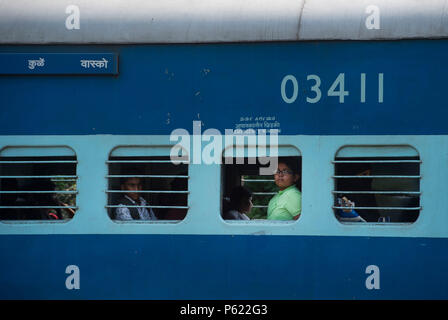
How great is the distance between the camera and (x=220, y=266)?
4.91 metres

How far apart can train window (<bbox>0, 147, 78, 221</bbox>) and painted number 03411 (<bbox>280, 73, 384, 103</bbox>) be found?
1.66 metres

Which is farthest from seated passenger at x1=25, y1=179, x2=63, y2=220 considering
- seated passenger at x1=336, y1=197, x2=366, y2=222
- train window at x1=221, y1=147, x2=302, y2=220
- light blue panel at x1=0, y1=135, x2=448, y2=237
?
seated passenger at x1=336, y1=197, x2=366, y2=222

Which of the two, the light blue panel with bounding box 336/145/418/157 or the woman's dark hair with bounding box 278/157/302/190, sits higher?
the light blue panel with bounding box 336/145/418/157

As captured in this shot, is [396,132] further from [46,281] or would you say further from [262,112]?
[46,281]

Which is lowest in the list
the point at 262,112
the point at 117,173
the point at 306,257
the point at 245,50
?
the point at 306,257

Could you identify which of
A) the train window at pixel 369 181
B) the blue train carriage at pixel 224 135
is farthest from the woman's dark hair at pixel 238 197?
the train window at pixel 369 181

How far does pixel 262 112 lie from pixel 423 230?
139cm

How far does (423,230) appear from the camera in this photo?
4.68 meters

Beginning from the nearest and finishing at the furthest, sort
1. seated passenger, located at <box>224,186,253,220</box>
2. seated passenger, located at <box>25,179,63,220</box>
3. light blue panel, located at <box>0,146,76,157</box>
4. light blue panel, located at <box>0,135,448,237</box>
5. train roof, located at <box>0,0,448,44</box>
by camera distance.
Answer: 1. light blue panel, located at <box>0,135,448,237</box>
2. train roof, located at <box>0,0,448,44</box>
3. light blue panel, located at <box>0,146,76,157</box>
4. seated passenger, located at <box>224,186,253,220</box>
5. seated passenger, located at <box>25,179,63,220</box>

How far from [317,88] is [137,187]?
5.04 feet

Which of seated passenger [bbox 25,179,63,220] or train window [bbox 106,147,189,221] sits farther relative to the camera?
seated passenger [bbox 25,179,63,220]

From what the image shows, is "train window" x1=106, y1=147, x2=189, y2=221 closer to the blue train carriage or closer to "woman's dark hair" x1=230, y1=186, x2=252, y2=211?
the blue train carriage

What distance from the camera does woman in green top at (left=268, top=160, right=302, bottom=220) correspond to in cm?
496
